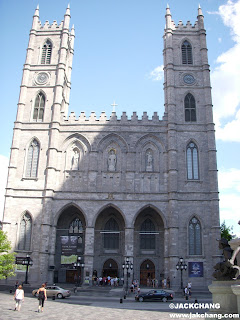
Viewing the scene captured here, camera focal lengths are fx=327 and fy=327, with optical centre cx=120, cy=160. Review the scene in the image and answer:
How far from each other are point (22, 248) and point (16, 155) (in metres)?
10.1

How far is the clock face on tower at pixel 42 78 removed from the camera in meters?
39.7

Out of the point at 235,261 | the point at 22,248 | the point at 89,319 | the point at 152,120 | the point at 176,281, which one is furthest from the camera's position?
the point at 152,120

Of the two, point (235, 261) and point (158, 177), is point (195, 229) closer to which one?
point (158, 177)

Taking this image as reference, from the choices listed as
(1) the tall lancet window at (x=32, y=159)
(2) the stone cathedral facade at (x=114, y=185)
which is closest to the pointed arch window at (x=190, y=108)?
(2) the stone cathedral facade at (x=114, y=185)

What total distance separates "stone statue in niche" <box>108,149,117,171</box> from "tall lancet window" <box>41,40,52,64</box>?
1437cm

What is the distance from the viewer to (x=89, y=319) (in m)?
14.1

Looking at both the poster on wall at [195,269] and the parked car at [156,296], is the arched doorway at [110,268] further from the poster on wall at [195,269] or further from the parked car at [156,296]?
the parked car at [156,296]

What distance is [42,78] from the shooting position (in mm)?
39844

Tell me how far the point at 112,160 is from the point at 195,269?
14.2m

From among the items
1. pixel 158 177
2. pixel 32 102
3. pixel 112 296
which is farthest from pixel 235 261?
pixel 32 102

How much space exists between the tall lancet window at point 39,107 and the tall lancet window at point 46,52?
4700 millimetres

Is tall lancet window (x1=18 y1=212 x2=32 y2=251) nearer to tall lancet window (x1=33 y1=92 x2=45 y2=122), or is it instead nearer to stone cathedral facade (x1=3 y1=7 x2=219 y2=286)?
stone cathedral facade (x1=3 y1=7 x2=219 y2=286)

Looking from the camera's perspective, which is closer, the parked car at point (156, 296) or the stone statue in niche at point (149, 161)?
the parked car at point (156, 296)

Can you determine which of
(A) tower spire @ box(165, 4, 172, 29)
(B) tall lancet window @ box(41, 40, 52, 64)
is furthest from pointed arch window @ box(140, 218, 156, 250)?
(A) tower spire @ box(165, 4, 172, 29)
